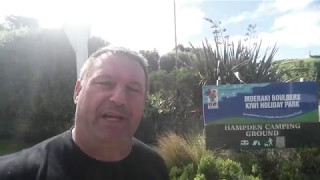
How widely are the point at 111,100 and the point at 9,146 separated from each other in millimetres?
12838

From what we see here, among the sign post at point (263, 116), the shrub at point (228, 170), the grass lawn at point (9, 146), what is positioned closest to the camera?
the shrub at point (228, 170)

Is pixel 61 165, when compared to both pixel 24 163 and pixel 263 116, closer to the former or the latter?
pixel 24 163

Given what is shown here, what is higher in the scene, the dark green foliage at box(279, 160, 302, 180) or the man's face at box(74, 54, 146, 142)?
the man's face at box(74, 54, 146, 142)

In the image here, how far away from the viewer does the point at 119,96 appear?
1.52 meters

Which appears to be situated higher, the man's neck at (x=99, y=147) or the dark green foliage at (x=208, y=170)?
the man's neck at (x=99, y=147)

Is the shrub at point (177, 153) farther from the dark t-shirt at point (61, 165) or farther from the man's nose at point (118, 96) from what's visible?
the man's nose at point (118, 96)

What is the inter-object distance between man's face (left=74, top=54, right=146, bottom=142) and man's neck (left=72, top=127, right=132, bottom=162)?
0.03 m

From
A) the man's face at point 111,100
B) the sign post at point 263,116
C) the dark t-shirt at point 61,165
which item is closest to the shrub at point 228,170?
the sign post at point 263,116

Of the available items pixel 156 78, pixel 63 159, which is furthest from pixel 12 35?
pixel 63 159

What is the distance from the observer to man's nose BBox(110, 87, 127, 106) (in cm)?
151

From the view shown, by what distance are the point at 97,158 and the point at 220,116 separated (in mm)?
6764

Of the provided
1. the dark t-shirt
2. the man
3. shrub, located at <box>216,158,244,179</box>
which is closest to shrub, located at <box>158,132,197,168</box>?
shrub, located at <box>216,158,244,179</box>

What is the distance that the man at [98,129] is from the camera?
151 centimetres

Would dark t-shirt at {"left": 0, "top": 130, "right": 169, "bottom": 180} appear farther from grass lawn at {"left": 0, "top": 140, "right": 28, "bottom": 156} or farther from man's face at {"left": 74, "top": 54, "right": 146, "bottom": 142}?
grass lawn at {"left": 0, "top": 140, "right": 28, "bottom": 156}
